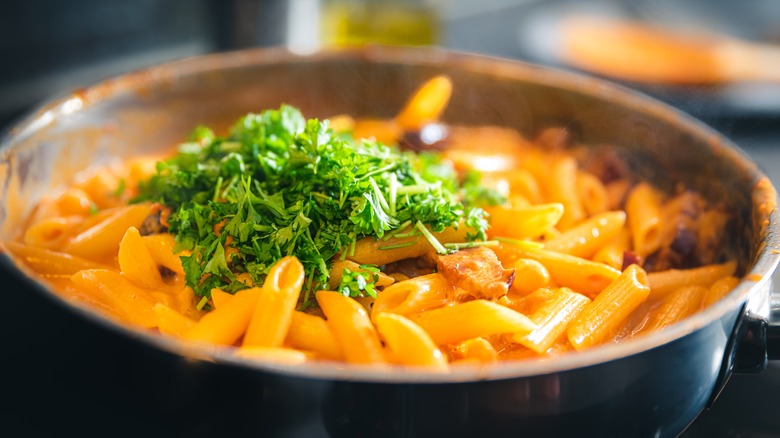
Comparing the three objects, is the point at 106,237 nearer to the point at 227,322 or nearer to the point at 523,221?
the point at 227,322

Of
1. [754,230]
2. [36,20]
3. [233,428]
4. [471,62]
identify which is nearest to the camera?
[233,428]

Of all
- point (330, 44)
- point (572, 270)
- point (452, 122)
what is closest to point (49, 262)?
point (572, 270)

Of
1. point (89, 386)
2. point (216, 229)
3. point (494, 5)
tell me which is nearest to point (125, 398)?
point (89, 386)

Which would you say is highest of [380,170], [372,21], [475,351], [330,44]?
[372,21]

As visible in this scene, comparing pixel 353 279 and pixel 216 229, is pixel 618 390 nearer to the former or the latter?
pixel 353 279

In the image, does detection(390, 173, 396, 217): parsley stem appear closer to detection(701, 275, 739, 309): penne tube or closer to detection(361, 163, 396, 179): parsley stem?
detection(361, 163, 396, 179): parsley stem

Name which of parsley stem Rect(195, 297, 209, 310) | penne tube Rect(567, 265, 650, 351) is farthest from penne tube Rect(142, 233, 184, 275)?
penne tube Rect(567, 265, 650, 351)

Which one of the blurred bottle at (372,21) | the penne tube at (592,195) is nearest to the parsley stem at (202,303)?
the penne tube at (592,195)
